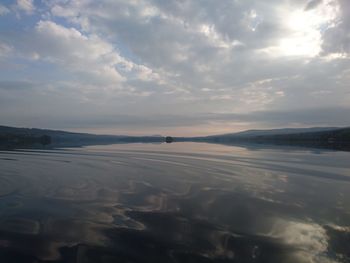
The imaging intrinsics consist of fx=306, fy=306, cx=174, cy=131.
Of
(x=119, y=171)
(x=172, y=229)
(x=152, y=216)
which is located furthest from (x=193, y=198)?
(x=119, y=171)

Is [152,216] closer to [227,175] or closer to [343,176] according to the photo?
[227,175]

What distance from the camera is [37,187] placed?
1805 centimetres

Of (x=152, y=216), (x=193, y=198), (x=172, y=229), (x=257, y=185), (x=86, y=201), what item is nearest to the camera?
(x=172, y=229)

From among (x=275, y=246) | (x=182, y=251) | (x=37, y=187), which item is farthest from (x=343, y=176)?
(x=37, y=187)

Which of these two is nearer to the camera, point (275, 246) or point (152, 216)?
point (275, 246)

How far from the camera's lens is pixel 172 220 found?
1208 centimetres

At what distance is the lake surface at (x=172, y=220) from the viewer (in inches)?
355

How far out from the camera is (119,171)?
25906 millimetres

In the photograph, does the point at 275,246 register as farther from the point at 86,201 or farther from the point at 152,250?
the point at 86,201

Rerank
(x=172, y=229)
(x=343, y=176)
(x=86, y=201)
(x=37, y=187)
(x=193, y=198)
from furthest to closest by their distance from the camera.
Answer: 1. (x=343, y=176)
2. (x=37, y=187)
3. (x=193, y=198)
4. (x=86, y=201)
5. (x=172, y=229)

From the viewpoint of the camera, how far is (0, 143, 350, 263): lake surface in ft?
29.6

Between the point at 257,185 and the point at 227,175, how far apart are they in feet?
14.2

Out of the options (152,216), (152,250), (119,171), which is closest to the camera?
(152,250)

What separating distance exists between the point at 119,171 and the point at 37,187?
857 centimetres
